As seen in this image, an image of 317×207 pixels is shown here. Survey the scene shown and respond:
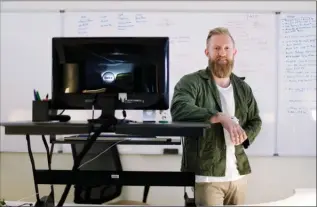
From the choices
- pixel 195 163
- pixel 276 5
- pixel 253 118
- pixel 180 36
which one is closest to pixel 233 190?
pixel 195 163

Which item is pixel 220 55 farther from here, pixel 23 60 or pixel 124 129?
pixel 23 60

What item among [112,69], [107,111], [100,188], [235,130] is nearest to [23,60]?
[100,188]

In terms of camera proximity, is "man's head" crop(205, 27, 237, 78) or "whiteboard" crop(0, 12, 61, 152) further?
"whiteboard" crop(0, 12, 61, 152)

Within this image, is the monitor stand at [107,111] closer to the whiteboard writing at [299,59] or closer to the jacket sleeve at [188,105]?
the jacket sleeve at [188,105]

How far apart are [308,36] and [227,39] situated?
1168 millimetres

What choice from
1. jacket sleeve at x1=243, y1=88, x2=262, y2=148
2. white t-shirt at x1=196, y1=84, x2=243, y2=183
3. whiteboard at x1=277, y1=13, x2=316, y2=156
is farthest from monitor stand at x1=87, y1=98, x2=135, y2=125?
whiteboard at x1=277, y1=13, x2=316, y2=156

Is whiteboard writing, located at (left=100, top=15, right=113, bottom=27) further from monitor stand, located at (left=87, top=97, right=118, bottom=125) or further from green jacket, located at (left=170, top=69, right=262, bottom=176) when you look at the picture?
monitor stand, located at (left=87, top=97, right=118, bottom=125)

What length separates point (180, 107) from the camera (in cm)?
155

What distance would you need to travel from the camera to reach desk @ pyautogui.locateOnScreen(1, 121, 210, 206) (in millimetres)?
1231

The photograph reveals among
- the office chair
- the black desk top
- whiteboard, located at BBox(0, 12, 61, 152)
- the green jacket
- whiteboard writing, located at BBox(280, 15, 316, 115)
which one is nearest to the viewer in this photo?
the black desk top

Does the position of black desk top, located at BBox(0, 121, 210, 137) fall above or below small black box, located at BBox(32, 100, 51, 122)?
below

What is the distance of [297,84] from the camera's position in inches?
111

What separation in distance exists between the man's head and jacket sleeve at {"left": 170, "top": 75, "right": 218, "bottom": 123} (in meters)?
0.21

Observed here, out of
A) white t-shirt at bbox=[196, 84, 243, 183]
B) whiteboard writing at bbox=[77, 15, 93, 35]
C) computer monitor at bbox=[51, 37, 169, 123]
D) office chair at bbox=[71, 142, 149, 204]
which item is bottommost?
office chair at bbox=[71, 142, 149, 204]
